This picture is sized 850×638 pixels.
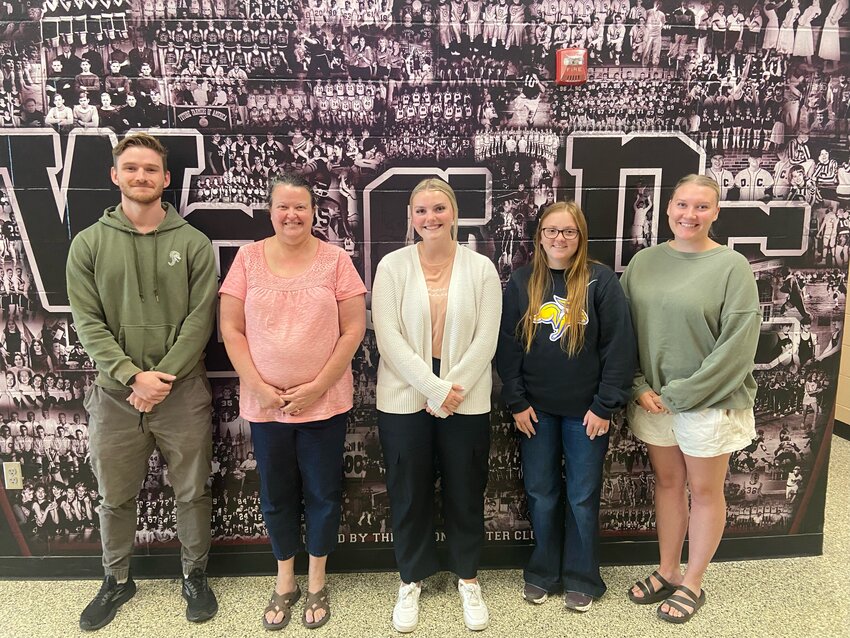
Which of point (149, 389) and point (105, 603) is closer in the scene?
point (149, 389)

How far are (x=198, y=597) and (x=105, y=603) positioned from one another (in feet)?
1.22

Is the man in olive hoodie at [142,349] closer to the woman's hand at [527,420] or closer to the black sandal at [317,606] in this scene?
the black sandal at [317,606]

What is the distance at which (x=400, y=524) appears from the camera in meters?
2.16

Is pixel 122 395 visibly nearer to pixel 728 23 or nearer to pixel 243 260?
pixel 243 260

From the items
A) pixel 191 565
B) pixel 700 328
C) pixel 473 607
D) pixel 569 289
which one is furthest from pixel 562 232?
pixel 191 565

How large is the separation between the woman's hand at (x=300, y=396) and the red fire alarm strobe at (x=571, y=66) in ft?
5.33

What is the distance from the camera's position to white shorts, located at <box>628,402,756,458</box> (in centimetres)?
204

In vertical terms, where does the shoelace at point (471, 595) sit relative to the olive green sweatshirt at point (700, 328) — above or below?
below

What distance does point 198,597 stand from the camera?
7.34 feet

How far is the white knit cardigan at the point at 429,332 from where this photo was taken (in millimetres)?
2014

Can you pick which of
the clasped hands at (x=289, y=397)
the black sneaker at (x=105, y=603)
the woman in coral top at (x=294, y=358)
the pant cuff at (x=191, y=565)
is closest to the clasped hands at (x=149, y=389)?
the woman in coral top at (x=294, y=358)

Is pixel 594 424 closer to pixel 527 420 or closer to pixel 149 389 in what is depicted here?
pixel 527 420

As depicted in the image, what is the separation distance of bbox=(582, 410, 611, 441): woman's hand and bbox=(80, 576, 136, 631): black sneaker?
2072 mm

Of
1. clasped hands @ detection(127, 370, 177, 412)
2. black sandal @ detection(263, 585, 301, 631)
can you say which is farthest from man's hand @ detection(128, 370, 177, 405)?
black sandal @ detection(263, 585, 301, 631)
